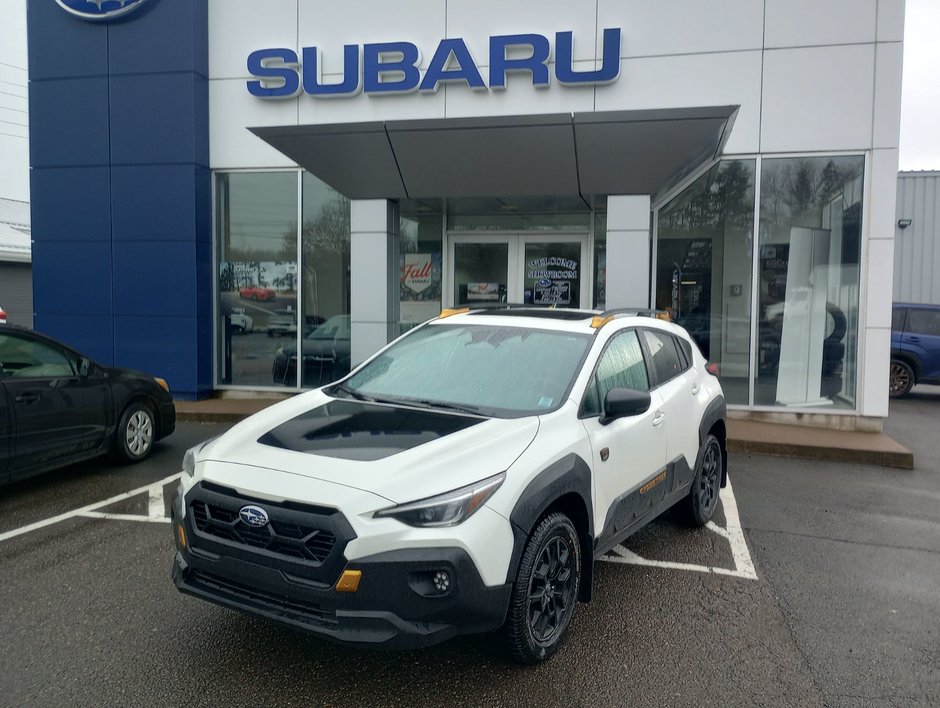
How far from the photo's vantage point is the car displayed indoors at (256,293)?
11.8 metres

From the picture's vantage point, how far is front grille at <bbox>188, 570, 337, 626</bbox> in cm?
313

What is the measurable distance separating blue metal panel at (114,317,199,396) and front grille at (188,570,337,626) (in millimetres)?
8496

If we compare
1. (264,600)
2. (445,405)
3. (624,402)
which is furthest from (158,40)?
(264,600)

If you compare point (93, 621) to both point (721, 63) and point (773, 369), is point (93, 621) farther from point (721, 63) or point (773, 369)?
point (721, 63)

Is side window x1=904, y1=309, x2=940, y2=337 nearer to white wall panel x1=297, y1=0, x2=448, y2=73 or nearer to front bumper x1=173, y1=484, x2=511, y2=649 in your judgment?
white wall panel x1=297, y1=0, x2=448, y2=73

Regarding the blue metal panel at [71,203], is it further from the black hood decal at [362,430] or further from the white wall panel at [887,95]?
the white wall panel at [887,95]

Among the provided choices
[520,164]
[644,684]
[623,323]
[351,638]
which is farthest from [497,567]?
[520,164]

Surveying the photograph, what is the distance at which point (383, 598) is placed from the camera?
3066 millimetres

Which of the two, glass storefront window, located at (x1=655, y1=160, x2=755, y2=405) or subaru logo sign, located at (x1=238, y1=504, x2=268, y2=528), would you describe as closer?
subaru logo sign, located at (x1=238, y1=504, x2=268, y2=528)

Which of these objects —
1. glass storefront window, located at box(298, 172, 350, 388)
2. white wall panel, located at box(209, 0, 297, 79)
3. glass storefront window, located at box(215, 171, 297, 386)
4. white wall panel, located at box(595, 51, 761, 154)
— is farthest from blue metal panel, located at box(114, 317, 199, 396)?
white wall panel, located at box(595, 51, 761, 154)

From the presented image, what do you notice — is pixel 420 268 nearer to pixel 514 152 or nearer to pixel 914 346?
pixel 514 152

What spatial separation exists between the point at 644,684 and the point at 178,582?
223 centimetres

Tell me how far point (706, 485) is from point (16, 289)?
2980 cm

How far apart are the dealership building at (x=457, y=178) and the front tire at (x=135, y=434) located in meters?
3.38
